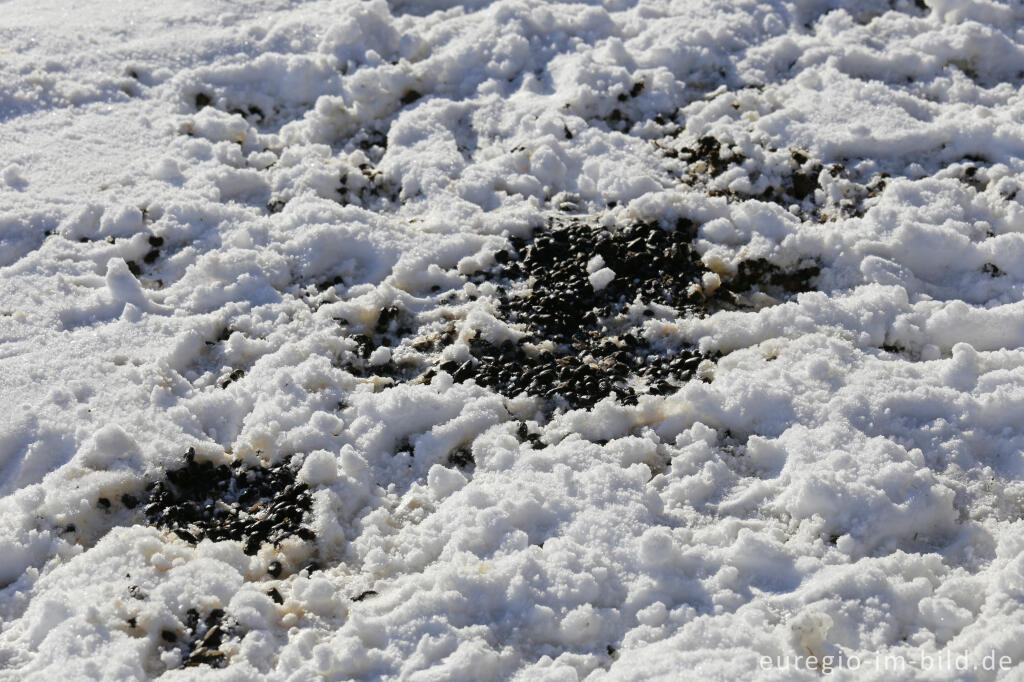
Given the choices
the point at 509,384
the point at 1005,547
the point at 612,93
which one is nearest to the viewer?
the point at 1005,547

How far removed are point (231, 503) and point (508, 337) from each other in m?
1.13

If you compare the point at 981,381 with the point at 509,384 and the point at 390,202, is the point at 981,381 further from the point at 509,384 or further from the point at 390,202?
the point at 390,202

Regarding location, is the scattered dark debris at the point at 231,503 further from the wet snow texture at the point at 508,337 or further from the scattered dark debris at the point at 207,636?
the scattered dark debris at the point at 207,636

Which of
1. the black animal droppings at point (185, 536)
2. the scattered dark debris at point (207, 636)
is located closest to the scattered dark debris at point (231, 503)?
the black animal droppings at point (185, 536)

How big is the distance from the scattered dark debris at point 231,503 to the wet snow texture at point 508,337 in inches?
0.5

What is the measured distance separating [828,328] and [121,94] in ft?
11.3

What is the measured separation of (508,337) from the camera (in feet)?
11.3

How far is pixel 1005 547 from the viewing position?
261cm

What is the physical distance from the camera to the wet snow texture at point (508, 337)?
2.57 meters

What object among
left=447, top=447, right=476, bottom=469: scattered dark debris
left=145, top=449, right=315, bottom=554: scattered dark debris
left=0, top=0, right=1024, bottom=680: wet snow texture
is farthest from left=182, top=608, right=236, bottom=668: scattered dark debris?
left=447, top=447, right=476, bottom=469: scattered dark debris

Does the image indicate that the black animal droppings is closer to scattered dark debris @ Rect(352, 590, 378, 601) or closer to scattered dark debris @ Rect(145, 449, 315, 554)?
scattered dark debris @ Rect(145, 449, 315, 554)

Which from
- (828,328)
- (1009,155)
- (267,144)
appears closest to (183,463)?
(267,144)

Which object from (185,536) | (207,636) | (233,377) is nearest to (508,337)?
(233,377)

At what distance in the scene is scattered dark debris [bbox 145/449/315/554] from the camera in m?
2.86
